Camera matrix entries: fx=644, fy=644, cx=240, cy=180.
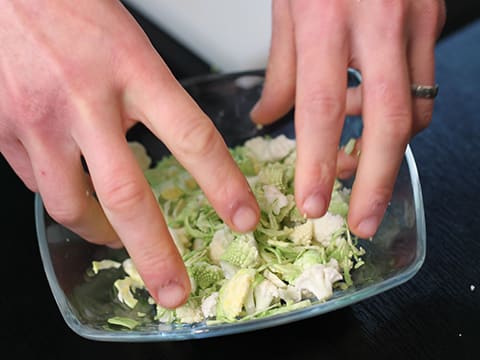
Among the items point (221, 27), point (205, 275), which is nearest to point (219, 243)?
point (205, 275)

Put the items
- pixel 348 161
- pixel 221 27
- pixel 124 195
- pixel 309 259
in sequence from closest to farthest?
pixel 124 195
pixel 309 259
pixel 348 161
pixel 221 27

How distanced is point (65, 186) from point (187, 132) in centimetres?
15

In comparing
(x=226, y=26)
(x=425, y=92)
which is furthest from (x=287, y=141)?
(x=226, y=26)

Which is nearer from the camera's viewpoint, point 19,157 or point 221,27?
point 19,157

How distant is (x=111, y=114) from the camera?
61 cm

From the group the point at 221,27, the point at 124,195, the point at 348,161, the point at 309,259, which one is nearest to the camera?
the point at 124,195

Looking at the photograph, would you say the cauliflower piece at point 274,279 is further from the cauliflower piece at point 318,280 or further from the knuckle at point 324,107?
the knuckle at point 324,107

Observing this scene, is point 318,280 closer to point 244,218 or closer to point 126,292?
point 244,218

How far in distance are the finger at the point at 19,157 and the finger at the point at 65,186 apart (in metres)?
0.05

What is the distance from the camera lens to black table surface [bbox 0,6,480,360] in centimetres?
71

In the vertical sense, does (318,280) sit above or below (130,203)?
below

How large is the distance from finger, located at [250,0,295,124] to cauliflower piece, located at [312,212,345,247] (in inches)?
7.4

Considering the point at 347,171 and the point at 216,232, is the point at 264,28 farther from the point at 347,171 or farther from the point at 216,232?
the point at 216,232

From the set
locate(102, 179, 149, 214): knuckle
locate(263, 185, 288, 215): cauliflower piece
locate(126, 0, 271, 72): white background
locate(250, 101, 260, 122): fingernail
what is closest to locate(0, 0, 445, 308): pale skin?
locate(102, 179, 149, 214): knuckle
